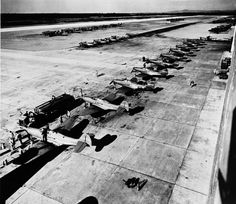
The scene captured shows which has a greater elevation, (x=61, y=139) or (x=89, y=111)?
(x=61, y=139)

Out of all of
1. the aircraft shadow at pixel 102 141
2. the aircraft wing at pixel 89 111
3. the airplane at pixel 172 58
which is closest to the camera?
the aircraft shadow at pixel 102 141

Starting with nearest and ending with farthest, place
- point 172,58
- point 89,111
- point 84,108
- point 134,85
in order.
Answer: point 89,111 → point 84,108 → point 134,85 → point 172,58

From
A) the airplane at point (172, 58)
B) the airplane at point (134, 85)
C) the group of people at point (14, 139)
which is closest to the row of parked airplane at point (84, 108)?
the airplane at point (134, 85)

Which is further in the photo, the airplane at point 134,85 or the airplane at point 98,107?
the airplane at point 134,85

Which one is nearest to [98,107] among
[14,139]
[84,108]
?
[84,108]

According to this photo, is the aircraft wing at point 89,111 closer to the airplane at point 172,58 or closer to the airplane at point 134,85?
the airplane at point 134,85

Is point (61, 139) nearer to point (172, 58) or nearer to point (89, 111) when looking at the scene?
point (89, 111)

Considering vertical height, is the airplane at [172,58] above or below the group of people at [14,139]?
above

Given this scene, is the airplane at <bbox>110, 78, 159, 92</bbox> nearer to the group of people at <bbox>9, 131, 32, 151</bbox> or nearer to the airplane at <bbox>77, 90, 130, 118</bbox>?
the airplane at <bbox>77, 90, 130, 118</bbox>

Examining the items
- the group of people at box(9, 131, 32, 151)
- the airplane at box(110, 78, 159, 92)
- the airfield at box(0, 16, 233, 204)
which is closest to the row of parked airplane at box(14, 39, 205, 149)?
the airplane at box(110, 78, 159, 92)
